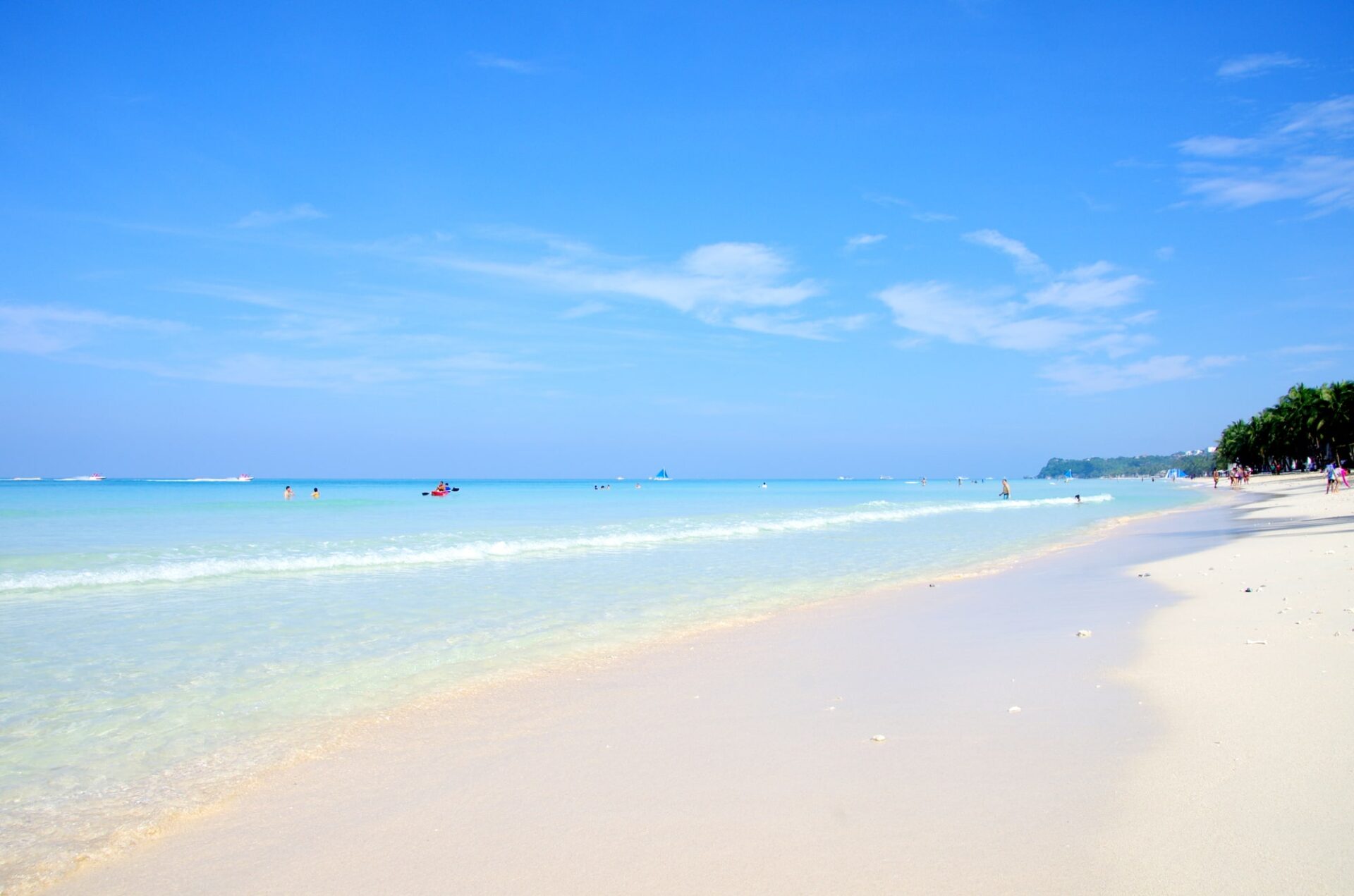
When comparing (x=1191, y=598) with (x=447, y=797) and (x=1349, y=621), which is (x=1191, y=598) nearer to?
(x=1349, y=621)

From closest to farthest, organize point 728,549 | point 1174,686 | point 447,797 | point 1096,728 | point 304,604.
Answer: point 447,797 < point 1096,728 < point 1174,686 < point 304,604 < point 728,549

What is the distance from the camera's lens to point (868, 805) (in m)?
4.26

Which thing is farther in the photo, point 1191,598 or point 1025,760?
point 1191,598

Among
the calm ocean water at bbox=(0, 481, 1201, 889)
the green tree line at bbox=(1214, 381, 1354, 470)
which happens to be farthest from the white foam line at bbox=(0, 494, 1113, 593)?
the green tree line at bbox=(1214, 381, 1354, 470)

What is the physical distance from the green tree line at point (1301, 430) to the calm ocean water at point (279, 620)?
226ft

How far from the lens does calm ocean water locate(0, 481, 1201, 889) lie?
5.26m

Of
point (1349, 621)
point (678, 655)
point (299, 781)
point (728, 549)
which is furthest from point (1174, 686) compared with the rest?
point (728, 549)

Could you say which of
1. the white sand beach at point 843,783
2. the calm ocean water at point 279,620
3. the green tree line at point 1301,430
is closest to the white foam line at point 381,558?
the calm ocean water at point 279,620

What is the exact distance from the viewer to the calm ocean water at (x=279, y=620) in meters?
5.26

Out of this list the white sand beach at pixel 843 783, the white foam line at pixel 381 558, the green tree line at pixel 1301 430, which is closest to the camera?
the white sand beach at pixel 843 783

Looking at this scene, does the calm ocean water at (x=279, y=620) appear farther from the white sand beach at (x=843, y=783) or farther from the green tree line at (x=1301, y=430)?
the green tree line at (x=1301, y=430)

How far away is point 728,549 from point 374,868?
61.6 ft

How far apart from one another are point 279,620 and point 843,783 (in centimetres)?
917

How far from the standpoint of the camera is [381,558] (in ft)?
64.7
